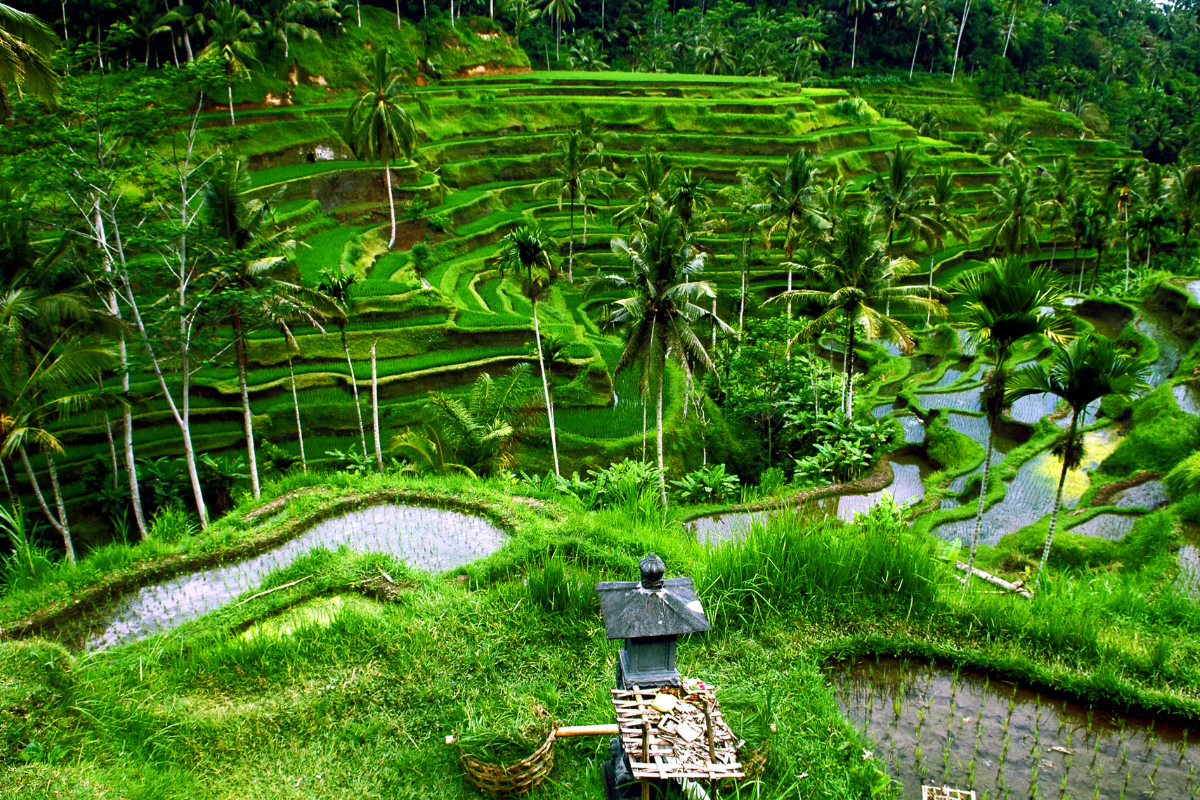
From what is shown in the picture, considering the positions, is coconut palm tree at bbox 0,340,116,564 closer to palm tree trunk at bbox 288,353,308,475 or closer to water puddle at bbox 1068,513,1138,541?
palm tree trunk at bbox 288,353,308,475

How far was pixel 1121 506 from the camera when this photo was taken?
16906 mm

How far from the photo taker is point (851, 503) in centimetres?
1788

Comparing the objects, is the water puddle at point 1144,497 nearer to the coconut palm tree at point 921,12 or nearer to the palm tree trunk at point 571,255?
the palm tree trunk at point 571,255

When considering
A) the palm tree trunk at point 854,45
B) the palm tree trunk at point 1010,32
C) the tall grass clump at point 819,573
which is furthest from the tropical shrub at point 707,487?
the palm tree trunk at point 1010,32

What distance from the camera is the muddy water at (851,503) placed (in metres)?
14.8

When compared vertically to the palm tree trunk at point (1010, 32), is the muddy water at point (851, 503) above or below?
below

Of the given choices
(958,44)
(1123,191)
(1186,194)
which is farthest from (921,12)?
(1186,194)

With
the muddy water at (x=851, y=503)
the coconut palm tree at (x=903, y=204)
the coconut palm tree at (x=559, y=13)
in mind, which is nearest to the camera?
the muddy water at (x=851, y=503)

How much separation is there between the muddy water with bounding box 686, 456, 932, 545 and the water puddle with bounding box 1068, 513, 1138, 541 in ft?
11.0

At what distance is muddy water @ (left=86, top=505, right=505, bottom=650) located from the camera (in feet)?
31.1

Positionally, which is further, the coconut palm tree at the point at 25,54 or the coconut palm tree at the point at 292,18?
the coconut palm tree at the point at 292,18

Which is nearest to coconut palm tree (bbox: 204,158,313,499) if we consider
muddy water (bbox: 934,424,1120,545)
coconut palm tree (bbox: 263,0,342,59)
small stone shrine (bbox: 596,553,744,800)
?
small stone shrine (bbox: 596,553,744,800)

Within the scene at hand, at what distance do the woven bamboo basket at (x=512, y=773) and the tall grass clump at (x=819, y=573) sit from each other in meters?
2.91

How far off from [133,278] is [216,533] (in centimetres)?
665
